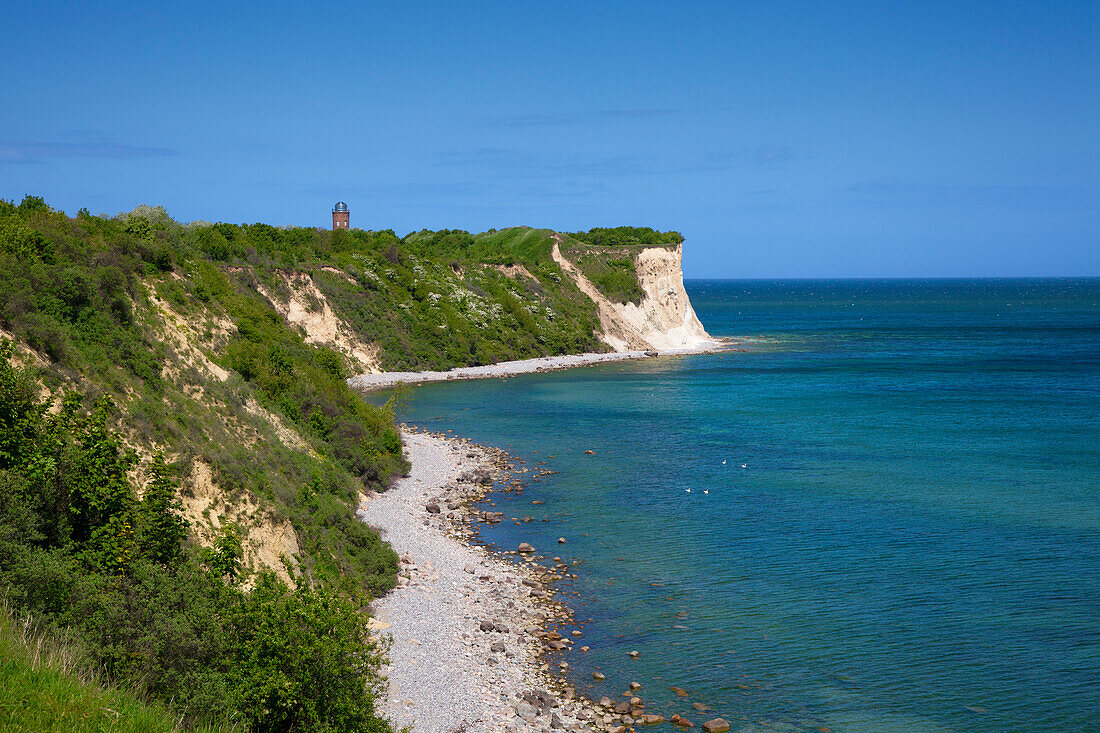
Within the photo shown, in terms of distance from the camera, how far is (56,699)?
948 centimetres

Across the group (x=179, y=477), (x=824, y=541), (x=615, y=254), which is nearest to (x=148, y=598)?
(x=179, y=477)

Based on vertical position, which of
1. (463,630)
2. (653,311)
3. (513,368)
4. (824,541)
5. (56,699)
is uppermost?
(653,311)

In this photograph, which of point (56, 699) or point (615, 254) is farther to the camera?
point (615, 254)

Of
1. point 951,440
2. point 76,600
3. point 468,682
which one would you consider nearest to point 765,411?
point 951,440

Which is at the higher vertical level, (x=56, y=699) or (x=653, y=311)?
(x=653, y=311)

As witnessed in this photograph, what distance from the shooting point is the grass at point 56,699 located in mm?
9078

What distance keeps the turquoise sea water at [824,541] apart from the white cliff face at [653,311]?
33.6 metres

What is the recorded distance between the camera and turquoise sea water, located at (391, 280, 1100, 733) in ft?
63.0

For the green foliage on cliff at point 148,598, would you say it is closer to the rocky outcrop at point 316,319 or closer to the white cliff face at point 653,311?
the rocky outcrop at point 316,319

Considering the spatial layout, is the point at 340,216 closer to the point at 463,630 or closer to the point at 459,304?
the point at 459,304

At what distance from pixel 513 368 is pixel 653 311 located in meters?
31.6

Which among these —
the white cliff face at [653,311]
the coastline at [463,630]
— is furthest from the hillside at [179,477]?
the white cliff face at [653,311]

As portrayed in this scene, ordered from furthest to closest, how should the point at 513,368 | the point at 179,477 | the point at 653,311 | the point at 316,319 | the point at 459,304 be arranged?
the point at 653,311
the point at 459,304
the point at 513,368
the point at 316,319
the point at 179,477

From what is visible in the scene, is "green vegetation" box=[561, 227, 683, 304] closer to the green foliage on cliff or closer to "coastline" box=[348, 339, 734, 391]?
"coastline" box=[348, 339, 734, 391]
